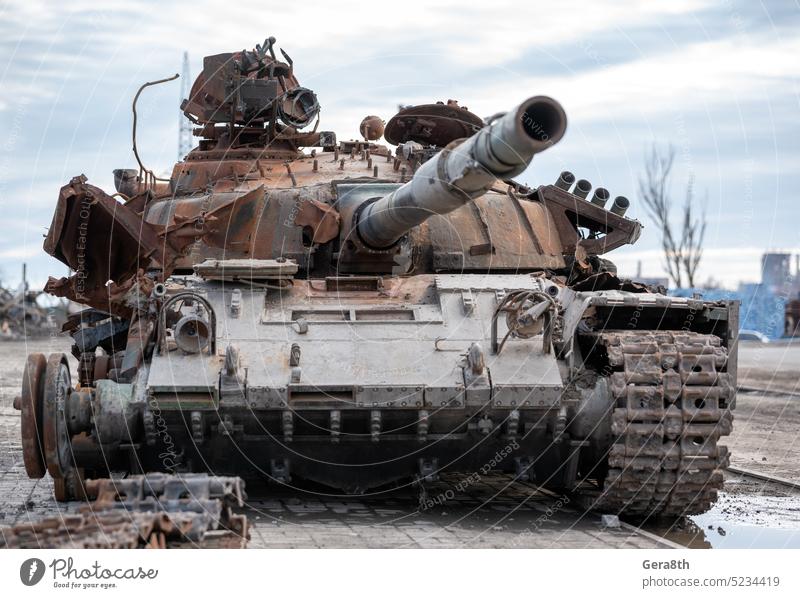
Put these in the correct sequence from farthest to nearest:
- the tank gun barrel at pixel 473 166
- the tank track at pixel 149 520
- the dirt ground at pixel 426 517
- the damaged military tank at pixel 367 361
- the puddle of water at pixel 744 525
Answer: the puddle of water at pixel 744 525
the damaged military tank at pixel 367 361
the dirt ground at pixel 426 517
the tank gun barrel at pixel 473 166
the tank track at pixel 149 520

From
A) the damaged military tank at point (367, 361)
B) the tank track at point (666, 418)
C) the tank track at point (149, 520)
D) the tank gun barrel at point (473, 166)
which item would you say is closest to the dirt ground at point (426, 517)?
the damaged military tank at point (367, 361)

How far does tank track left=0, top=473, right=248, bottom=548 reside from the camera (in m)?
7.41

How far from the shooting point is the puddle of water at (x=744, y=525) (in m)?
10.8

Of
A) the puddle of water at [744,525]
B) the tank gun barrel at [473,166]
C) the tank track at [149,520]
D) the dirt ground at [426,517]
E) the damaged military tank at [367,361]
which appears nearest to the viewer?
the tank track at [149,520]

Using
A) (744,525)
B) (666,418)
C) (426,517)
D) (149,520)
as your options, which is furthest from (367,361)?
(744,525)

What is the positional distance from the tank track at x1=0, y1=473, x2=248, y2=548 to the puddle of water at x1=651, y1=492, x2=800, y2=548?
4120 mm

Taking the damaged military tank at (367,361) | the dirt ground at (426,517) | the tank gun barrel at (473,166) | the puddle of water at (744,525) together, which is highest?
the tank gun barrel at (473,166)

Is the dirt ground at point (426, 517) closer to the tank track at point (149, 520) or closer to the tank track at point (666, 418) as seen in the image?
the tank track at point (666, 418)

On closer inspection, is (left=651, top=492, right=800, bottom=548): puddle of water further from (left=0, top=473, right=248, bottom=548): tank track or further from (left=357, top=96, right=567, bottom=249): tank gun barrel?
(left=0, top=473, right=248, bottom=548): tank track

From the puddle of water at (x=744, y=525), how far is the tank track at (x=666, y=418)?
43cm

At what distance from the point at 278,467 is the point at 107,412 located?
4.85 ft

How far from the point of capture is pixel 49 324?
49750 mm

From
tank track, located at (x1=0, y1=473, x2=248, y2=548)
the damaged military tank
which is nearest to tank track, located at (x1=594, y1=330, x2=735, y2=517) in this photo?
the damaged military tank

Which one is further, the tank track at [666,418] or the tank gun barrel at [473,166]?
the tank track at [666,418]
